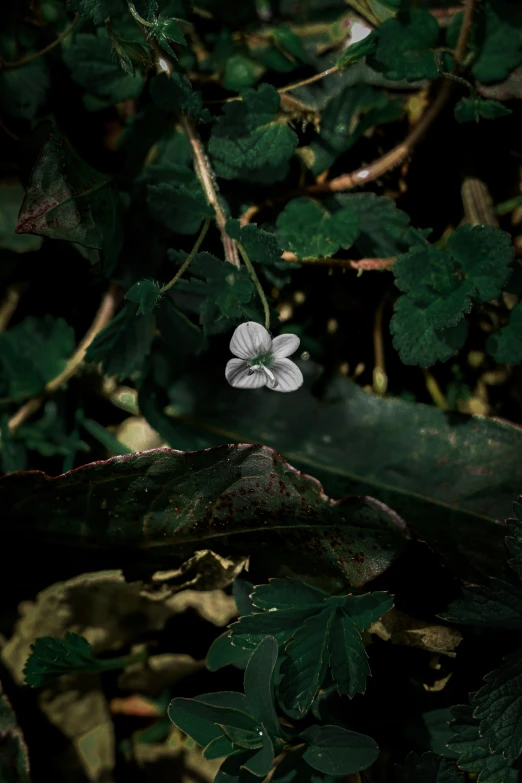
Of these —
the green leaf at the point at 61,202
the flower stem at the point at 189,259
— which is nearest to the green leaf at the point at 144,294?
the flower stem at the point at 189,259

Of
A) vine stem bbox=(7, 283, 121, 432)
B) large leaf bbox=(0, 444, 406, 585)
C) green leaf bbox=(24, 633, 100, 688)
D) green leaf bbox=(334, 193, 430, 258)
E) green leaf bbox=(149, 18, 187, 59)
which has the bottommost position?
green leaf bbox=(24, 633, 100, 688)

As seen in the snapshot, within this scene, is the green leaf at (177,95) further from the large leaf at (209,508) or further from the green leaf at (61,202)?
the large leaf at (209,508)

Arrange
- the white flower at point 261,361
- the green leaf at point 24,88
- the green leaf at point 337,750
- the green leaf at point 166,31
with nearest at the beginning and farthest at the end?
the green leaf at point 166,31
the green leaf at point 337,750
the white flower at point 261,361
the green leaf at point 24,88

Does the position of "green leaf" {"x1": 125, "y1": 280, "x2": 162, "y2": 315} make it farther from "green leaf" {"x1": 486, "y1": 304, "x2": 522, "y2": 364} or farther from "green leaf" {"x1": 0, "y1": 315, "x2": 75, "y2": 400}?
"green leaf" {"x1": 486, "y1": 304, "x2": 522, "y2": 364}

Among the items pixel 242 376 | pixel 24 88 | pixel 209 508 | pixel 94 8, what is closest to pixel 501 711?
pixel 209 508

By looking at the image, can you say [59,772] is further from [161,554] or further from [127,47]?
[127,47]

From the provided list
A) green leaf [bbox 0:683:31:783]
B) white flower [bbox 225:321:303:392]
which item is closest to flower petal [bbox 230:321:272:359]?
white flower [bbox 225:321:303:392]

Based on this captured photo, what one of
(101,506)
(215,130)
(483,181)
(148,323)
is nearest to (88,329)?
(148,323)
